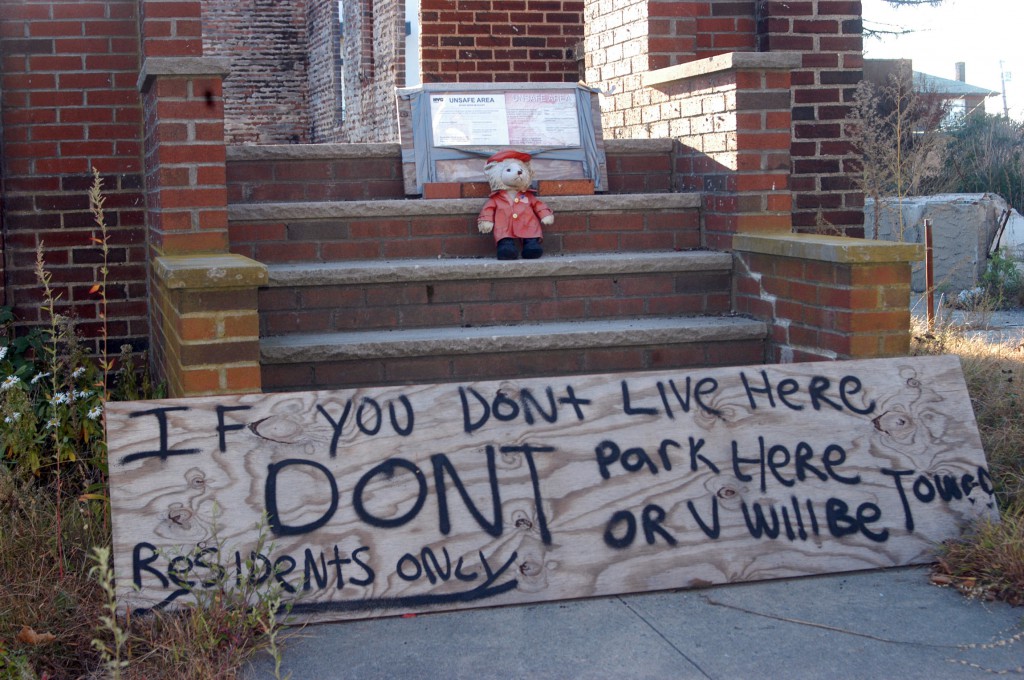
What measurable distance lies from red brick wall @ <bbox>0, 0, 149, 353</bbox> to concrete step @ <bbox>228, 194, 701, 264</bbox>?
875mm

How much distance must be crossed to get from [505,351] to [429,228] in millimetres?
802

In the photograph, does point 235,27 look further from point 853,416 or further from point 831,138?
point 853,416

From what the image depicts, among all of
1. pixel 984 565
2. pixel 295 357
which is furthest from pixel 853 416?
pixel 295 357

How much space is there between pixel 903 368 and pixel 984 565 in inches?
28.8

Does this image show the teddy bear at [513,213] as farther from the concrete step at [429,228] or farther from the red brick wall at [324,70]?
the red brick wall at [324,70]

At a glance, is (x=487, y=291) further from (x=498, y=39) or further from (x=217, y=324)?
(x=498, y=39)

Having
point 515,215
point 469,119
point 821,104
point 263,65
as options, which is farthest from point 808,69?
point 263,65

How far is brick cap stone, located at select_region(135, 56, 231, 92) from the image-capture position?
423 cm

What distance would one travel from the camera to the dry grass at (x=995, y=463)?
3248 millimetres

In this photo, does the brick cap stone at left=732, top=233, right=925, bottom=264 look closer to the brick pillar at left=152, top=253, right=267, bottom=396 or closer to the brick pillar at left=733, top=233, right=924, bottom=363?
the brick pillar at left=733, top=233, right=924, bottom=363

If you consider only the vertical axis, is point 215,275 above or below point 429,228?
below

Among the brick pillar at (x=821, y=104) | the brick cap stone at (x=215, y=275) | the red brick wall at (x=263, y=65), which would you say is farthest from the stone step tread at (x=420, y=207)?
the red brick wall at (x=263, y=65)

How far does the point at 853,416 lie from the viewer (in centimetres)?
364

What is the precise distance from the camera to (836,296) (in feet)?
13.6
